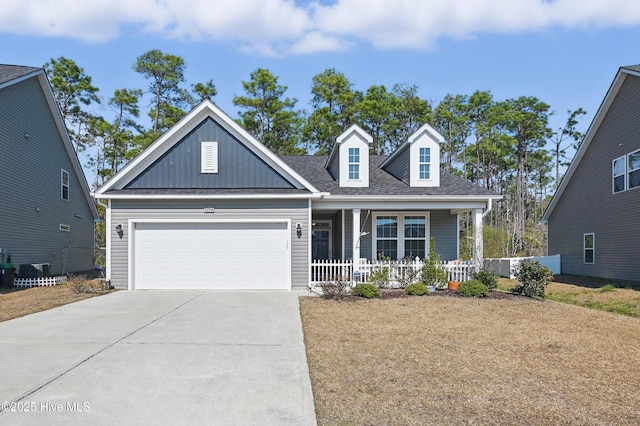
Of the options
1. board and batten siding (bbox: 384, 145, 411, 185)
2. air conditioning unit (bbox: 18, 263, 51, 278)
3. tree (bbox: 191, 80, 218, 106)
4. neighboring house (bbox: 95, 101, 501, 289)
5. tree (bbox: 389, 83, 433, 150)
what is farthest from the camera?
tree (bbox: 389, 83, 433, 150)

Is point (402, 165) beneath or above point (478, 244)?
above

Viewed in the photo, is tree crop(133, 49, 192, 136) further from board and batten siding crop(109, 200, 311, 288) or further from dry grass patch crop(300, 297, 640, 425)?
dry grass patch crop(300, 297, 640, 425)

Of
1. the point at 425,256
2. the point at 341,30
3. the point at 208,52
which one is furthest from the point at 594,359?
the point at 208,52

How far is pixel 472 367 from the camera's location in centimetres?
569

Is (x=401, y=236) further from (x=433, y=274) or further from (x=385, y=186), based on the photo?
(x=433, y=274)

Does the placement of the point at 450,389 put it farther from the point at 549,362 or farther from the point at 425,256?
the point at 425,256

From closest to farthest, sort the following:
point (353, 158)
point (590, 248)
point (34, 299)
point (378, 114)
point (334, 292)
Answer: point (34, 299), point (334, 292), point (353, 158), point (590, 248), point (378, 114)

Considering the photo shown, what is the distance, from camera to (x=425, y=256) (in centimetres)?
1569

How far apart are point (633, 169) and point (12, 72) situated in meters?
22.5

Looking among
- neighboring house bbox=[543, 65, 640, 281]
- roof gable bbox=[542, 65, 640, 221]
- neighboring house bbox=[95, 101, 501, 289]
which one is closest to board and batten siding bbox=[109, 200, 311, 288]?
neighboring house bbox=[95, 101, 501, 289]

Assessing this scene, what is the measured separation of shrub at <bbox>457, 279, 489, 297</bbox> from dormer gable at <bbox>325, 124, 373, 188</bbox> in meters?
5.02

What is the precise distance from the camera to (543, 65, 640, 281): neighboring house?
51.8ft

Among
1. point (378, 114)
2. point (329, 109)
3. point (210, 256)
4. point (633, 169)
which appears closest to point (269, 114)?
point (329, 109)

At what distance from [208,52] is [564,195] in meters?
17.6
